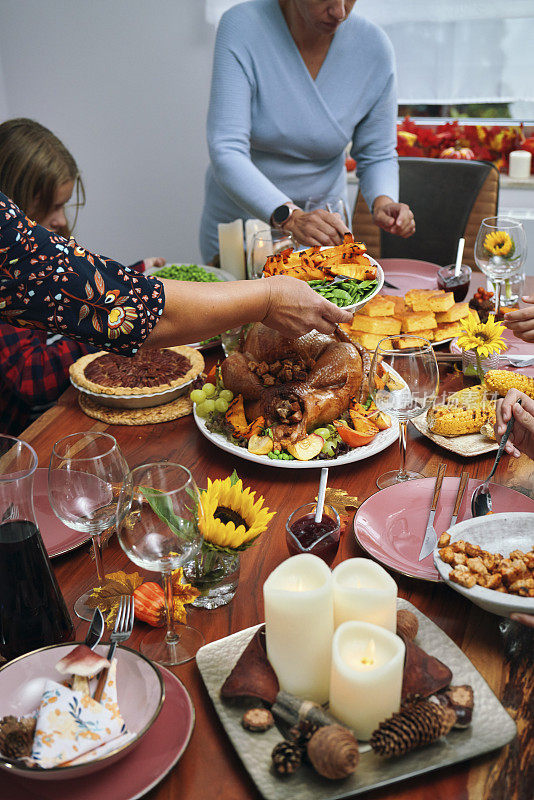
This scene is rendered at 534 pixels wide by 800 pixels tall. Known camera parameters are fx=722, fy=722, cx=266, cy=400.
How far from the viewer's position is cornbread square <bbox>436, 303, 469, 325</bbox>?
1.92 metres

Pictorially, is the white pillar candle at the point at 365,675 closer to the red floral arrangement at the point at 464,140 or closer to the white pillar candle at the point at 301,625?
the white pillar candle at the point at 301,625

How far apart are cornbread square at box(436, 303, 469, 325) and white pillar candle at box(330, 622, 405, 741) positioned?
1279 mm

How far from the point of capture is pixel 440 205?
2.93 metres

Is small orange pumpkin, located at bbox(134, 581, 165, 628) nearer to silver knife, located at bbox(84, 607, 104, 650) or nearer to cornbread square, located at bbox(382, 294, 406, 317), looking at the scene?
silver knife, located at bbox(84, 607, 104, 650)

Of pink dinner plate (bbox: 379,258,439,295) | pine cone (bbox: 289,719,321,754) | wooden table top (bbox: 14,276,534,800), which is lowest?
wooden table top (bbox: 14,276,534,800)

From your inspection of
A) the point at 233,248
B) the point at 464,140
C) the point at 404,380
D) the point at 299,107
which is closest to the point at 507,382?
the point at 404,380

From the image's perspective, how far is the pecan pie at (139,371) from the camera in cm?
166

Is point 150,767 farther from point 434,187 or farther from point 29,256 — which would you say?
point 434,187

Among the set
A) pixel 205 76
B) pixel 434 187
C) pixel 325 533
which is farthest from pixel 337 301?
pixel 205 76

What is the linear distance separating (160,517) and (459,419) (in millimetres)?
758

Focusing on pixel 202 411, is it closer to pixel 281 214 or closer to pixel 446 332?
pixel 446 332

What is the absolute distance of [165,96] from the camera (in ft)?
13.4

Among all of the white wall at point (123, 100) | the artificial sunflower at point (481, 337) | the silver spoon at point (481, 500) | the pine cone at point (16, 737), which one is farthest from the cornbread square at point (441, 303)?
the white wall at point (123, 100)

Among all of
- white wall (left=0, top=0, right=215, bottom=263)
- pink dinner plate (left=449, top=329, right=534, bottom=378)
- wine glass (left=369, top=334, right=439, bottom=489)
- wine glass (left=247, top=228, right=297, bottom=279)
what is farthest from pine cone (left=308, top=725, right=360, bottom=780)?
white wall (left=0, top=0, right=215, bottom=263)
